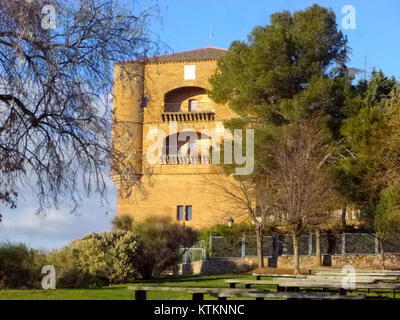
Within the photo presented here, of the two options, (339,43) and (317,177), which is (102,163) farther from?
(339,43)

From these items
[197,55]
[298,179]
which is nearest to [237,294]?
[298,179]

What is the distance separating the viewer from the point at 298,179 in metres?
24.9

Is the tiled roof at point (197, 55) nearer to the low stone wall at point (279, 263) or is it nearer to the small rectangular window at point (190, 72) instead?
the small rectangular window at point (190, 72)

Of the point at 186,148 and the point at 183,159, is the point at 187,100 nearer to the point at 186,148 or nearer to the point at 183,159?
the point at 186,148

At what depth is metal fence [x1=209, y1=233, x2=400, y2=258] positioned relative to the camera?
31.2 meters

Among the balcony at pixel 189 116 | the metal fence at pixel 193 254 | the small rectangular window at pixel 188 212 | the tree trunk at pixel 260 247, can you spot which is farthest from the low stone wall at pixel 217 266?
the balcony at pixel 189 116

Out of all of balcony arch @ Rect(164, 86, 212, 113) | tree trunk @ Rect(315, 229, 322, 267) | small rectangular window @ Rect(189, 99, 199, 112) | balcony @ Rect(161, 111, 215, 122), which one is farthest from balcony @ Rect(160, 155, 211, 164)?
tree trunk @ Rect(315, 229, 322, 267)

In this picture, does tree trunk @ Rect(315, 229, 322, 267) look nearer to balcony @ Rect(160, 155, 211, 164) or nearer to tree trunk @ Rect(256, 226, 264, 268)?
tree trunk @ Rect(256, 226, 264, 268)

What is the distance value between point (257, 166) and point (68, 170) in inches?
848

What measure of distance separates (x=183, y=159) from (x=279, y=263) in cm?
1752

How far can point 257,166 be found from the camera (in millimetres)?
31781

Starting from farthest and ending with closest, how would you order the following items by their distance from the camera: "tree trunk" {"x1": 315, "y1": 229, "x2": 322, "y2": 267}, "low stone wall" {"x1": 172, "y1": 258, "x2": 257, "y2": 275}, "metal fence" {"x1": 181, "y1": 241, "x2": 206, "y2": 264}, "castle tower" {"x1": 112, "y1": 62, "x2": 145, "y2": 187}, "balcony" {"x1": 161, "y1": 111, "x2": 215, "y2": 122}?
1. "balcony" {"x1": 161, "y1": 111, "x2": 215, "y2": 122}
2. "metal fence" {"x1": 181, "y1": 241, "x2": 206, "y2": 264}
3. "tree trunk" {"x1": 315, "y1": 229, "x2": 322, "y2": 267}
4. "low stone wall" {"x1": 172, "y1": 258, "x2": 257, "y2": 275}
5. "castle tower" {"x1": 112, "y1": 62, "x2": 145, "y2": 187}

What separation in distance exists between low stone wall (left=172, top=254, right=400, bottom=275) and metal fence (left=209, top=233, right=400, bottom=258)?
0.36m
